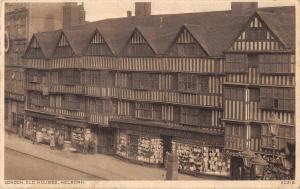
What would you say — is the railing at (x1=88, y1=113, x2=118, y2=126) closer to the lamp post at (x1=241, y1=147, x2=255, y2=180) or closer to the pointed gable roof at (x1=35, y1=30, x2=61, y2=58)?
the pointed gable roof at (x1=35, y1=30, x2=61, y2=58)

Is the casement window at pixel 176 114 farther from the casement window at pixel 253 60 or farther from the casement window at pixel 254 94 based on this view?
the casement window at pixel 253 60

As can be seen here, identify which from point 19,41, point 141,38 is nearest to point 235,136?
point 141,38

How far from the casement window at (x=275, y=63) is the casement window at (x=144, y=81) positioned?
7.07 ft

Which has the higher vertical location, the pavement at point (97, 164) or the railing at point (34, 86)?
the railing at point (34, 86)

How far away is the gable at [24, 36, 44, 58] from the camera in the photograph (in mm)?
11016

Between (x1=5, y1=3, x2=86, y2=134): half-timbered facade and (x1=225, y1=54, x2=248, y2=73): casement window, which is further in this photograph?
(x1=5, y1=3, x2=86, y2=134): half-timbered facade

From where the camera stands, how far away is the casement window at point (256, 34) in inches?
344

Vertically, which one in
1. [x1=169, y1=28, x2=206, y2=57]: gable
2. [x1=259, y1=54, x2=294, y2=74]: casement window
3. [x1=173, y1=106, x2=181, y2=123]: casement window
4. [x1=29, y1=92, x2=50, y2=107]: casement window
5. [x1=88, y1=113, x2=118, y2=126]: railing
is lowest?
[x1=88, y1=113, x2=118, y2=126]: railing

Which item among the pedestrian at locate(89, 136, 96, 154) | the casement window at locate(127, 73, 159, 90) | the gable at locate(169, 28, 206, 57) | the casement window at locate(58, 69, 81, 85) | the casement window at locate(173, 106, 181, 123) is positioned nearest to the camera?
the gable at locate(169, 28, 206, 57)

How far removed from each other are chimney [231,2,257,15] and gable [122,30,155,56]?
1792mm

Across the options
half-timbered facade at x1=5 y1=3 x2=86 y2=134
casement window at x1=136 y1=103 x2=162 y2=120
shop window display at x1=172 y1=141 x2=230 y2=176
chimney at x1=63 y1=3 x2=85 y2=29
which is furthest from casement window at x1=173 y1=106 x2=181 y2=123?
half-timbered facade at x1=5 y1=3 x2=86 y2=134

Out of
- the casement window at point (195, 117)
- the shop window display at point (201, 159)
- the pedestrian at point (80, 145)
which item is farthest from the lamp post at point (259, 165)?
the pedestrian at point (80, 145)

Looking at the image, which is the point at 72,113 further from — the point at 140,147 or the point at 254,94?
the point at 254,94

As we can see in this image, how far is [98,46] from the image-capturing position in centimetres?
1051
